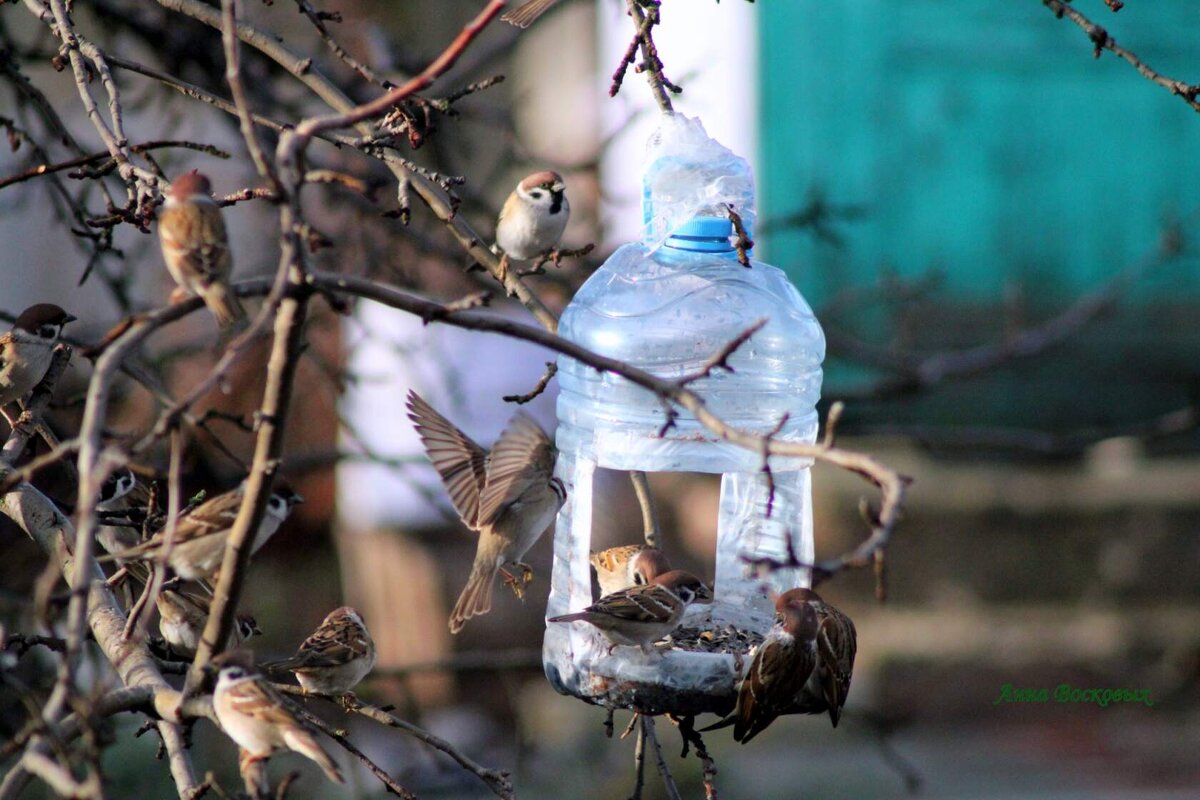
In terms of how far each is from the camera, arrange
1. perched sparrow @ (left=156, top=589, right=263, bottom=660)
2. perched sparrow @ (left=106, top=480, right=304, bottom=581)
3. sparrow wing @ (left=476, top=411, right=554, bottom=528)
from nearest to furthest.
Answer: perched sparrow @ (left=106, top=480, right=304, bottom=581) < sparrow wing @ (left=476, top=411, right=554, bottom=528) < perched sparrow @ (left=156, top=589, right=263, bottom=660)

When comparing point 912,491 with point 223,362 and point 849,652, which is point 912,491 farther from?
point 223,362

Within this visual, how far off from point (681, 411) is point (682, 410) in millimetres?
16

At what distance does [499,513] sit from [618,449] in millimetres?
415

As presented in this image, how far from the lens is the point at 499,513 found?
349 centimetres

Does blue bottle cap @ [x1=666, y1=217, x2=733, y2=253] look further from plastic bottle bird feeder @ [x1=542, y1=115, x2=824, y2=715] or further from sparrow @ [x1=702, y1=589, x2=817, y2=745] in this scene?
sparrow @ [x1=702, y1=589, x2=817, y2=745]

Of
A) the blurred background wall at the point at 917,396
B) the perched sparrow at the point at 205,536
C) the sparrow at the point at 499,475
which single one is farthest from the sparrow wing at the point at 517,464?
the blurred background wall at the point at 917,396

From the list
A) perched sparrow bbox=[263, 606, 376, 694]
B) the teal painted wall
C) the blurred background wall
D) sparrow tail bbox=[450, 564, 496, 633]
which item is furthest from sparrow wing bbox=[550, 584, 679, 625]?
the teal painted wall

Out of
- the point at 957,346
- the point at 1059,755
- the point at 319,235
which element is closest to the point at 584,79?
the point at 957,346

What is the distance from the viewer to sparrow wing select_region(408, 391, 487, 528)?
131 inches

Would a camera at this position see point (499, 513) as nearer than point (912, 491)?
Yes

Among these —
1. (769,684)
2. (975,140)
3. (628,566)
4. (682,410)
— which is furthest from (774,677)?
(975,140)

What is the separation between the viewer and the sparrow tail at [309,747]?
2.14 meters

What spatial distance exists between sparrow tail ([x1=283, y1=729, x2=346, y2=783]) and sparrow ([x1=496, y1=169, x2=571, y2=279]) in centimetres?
178

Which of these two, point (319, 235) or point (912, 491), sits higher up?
point (319, 235)
